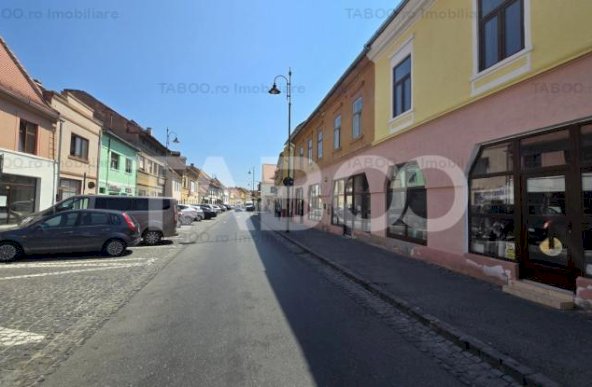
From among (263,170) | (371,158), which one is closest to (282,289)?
(371,158)

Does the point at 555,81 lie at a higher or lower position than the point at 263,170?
lower

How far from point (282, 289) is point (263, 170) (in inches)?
2469

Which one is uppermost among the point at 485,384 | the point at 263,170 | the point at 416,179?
the point at 263,170

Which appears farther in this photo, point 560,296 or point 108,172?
point 108,172

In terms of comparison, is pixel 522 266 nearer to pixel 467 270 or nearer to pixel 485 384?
pixel 467 270

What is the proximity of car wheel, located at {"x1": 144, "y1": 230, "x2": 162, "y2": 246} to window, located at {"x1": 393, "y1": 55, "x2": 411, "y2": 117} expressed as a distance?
1023cm

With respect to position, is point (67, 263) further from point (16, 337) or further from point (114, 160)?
point (114, 160)

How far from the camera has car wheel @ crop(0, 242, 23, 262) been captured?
33.8 ft

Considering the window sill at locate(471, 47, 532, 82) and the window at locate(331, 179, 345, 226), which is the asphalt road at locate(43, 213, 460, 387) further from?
the window at locate(331, 179, 345, 226)

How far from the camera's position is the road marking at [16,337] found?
14.6 feet

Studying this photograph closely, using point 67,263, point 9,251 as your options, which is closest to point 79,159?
point 9,251

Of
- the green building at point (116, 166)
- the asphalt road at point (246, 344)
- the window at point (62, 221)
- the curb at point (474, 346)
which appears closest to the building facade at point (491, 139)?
the curb at point (474, 346)

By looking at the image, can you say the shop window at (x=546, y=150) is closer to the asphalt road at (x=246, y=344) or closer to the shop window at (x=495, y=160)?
the shop window at (x=495, y=160)

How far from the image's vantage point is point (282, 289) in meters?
7.36
